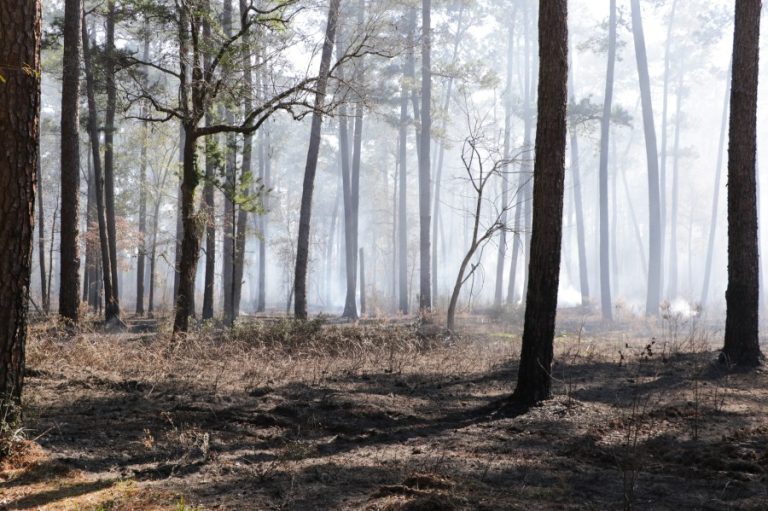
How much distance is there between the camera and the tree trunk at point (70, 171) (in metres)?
13.4

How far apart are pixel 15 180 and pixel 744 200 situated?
9965 millimetres

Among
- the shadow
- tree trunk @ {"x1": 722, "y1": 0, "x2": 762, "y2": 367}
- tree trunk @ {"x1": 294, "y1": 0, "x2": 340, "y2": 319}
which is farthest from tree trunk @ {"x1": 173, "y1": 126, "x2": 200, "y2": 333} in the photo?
tree trunk @ {"x1": 722, "y1": 0, "x2": 762, "y2": 367}

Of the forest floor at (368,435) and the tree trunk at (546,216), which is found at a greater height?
the tree trunk at (546,216)

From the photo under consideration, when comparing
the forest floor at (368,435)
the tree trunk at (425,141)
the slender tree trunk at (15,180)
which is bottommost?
the forest floor at (368,435)

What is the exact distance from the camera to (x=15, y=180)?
482 centimetres

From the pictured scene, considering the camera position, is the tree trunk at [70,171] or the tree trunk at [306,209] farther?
the tree trunk at [306,209]

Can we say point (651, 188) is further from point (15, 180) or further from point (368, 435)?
point (15, 180)

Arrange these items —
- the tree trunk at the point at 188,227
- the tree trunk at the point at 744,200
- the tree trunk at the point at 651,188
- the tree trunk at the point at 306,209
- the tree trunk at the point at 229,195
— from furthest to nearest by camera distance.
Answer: the tree trunk at the point at 651,188
the tree trunk at the point at 306,209
the tree trunk at the point at 229,195
the tree trunk at the point at 188,227
the tree trunk at the point at 744,200

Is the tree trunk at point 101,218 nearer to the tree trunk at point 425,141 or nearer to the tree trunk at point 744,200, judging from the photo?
the tree trunk at point 425,141

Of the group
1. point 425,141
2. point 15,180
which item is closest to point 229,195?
point 15,180

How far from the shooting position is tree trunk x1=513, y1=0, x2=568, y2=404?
7.21m

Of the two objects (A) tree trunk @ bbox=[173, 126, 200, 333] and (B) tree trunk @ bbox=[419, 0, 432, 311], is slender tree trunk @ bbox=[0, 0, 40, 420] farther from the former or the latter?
(B) tree trunk @ bbox=[419, 0, 432, 311]

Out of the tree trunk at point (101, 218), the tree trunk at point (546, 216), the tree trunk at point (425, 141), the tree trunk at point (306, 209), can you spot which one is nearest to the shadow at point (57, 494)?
the tree trunk at point (546, 216)

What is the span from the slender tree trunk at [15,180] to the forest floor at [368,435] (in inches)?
23.6
